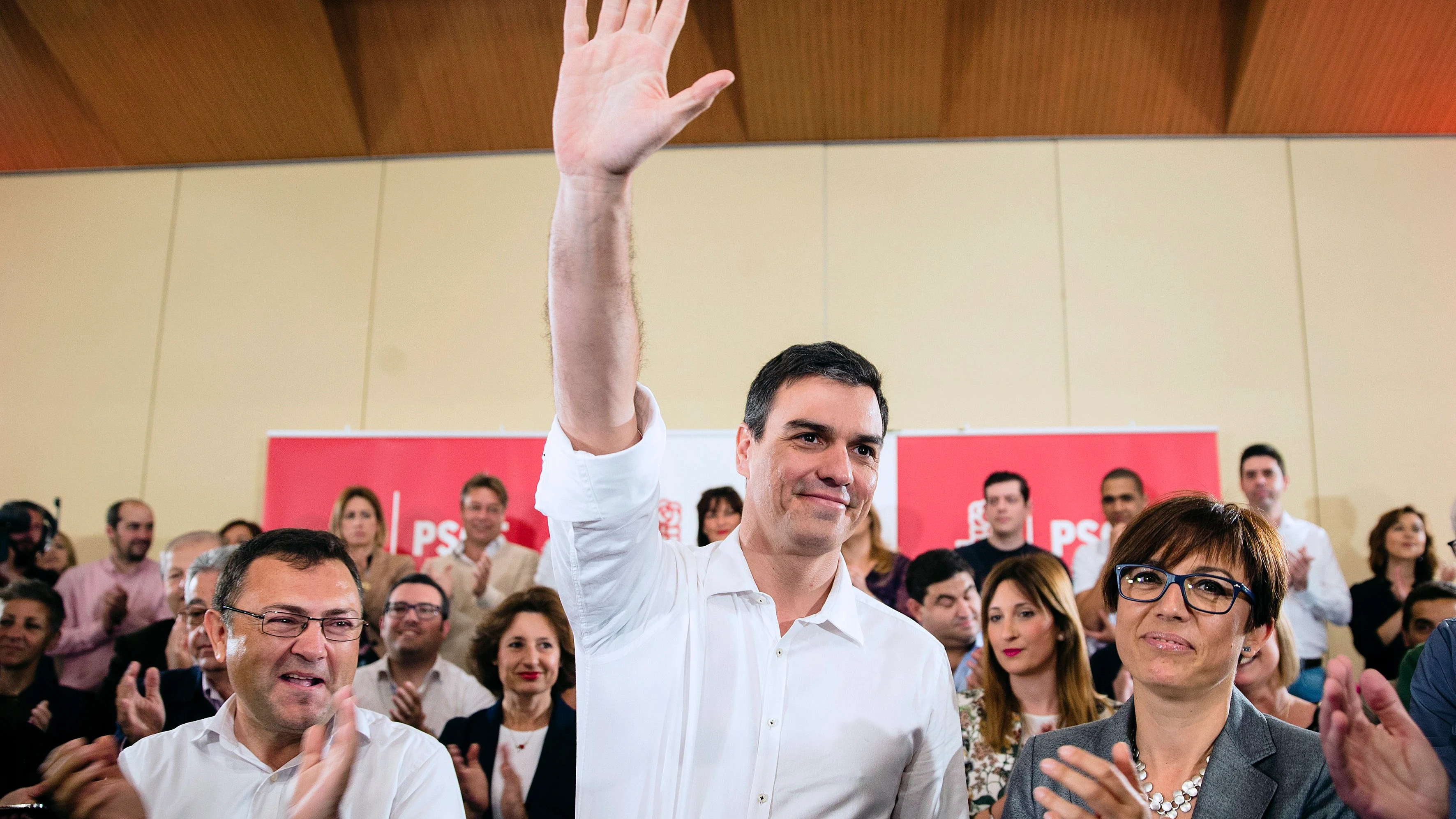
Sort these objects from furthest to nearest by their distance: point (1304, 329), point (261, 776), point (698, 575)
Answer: point (1304, 329)
point (261, 776)
point (698, 575)

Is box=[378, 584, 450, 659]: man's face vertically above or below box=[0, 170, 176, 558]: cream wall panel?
below

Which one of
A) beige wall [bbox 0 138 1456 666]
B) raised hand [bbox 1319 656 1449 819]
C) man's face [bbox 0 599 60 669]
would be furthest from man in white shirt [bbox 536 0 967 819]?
beige wall [bbox 0 138 1456 666]

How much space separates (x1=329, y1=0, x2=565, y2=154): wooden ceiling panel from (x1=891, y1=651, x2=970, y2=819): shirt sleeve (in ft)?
15.7

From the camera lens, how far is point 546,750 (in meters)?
2.97

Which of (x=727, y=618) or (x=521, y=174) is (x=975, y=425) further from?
(x=727, y=618)

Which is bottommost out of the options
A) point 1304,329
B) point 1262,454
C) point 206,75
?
point 1262,454

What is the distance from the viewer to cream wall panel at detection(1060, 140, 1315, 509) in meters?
5.41

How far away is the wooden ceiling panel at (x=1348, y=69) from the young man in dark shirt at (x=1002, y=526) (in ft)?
8.80

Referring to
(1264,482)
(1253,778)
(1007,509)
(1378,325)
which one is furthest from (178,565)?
(1378,325)

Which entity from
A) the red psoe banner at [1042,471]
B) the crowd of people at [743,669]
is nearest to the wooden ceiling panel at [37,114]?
the crowd of people at [743,669]

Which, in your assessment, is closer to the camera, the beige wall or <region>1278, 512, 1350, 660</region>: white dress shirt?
<region>1278, 512, 1350, 660</region>: white dress shirt

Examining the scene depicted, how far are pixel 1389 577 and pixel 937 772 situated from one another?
13.2 feet

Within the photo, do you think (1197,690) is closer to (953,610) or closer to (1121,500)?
(953,610)

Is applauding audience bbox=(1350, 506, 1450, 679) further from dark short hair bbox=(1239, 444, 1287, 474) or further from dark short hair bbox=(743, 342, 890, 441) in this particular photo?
dark short hair bbox=(743, 342, 890, 441)
